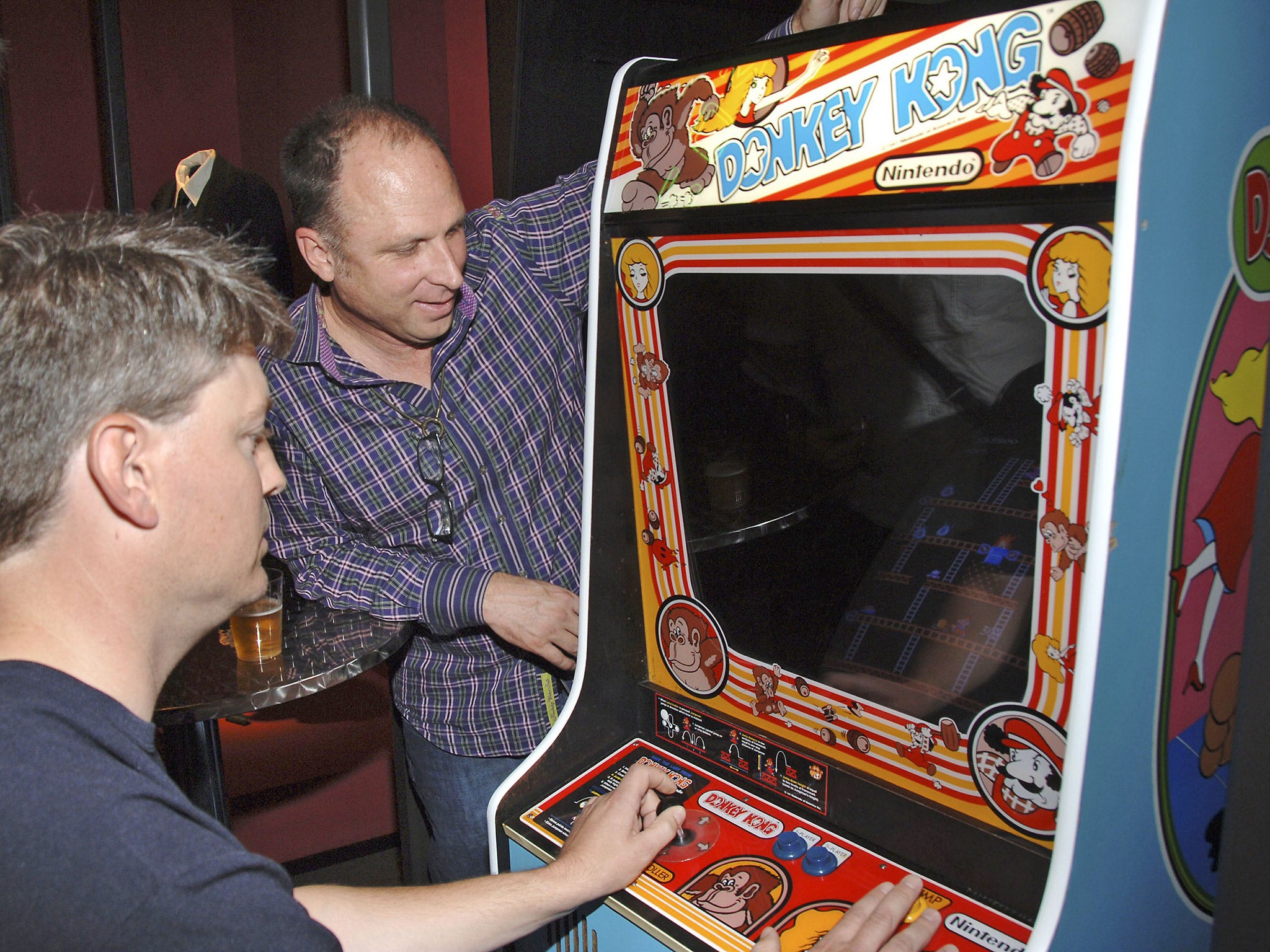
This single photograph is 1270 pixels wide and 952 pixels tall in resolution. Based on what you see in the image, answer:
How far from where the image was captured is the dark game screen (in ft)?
3.30

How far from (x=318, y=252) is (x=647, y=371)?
0.75 meters

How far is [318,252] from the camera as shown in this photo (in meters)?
1.74

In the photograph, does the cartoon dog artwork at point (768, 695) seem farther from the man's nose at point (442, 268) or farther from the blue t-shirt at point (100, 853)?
the man's nose at point (442, 268)

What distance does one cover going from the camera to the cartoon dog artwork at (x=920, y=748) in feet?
3.59

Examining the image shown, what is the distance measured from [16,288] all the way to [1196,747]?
1.26 m

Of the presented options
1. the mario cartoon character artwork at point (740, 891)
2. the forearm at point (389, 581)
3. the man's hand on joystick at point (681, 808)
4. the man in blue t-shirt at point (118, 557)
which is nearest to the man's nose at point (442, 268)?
the forearm at point (389, 581)

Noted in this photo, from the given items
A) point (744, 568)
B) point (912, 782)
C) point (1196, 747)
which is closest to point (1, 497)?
point (744, 568)

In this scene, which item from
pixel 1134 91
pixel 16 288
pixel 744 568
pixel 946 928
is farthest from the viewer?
pixel 744 568

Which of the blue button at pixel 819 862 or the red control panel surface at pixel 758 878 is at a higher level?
the blue button at pixel 819 862

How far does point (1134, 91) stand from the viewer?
796 millimetres

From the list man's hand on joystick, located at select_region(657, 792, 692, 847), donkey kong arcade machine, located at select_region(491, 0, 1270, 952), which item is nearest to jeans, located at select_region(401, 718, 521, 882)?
donkey kong arcade machine, located at select_region(491, 0, 1270, 952)

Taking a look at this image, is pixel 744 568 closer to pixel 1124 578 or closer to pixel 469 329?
pixel 1124 578

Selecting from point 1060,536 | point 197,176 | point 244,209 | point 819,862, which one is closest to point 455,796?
point 819,862

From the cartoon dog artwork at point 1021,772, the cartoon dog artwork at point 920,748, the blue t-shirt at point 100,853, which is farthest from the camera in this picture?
the cartoon dog artwork at point 920,748
